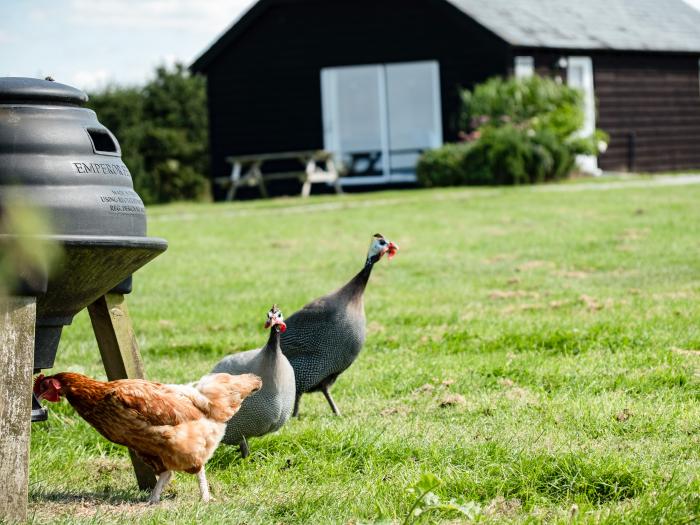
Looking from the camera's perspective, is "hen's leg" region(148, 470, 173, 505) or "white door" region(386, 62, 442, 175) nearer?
"hen's leg" region(148, 470, 173, 505)

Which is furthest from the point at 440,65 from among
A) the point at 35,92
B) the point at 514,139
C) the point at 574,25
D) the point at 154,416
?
the point at 35,92

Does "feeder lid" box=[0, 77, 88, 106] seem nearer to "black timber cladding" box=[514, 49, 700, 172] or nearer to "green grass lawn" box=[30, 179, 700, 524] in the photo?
"green grass lawn" box=[30, 179, 700, 524]

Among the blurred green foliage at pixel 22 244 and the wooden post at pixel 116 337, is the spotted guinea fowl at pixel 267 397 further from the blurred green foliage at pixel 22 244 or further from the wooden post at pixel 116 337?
the blurred green foliage at pixel 22 244

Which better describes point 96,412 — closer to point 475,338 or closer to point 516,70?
point 475,338

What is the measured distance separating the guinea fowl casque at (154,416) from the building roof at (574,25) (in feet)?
71.1

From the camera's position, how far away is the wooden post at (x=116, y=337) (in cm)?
470

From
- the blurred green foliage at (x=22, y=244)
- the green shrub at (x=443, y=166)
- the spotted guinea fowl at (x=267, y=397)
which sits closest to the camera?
the blurred green foliage at (x=22, y=244)

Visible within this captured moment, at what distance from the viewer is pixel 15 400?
12.9 ft

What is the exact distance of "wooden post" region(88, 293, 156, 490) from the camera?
470 centimetres

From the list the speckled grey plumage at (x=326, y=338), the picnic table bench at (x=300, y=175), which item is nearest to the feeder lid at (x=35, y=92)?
the speckled grey plumage at (x=326, y=338)

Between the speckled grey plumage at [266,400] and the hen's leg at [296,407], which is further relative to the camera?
the hen's leg at [296,407]

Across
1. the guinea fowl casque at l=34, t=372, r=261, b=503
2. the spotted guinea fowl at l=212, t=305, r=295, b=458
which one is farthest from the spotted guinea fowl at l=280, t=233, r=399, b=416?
the guinea fowl casque at l=34, t=372, r=261, b=503

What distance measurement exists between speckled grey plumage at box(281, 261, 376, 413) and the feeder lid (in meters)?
2.23

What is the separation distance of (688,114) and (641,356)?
25.8 m
